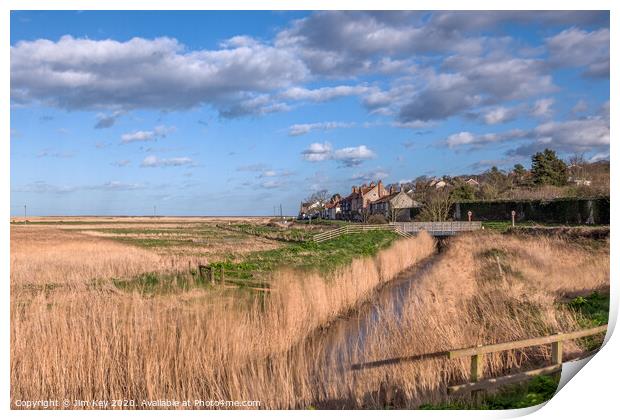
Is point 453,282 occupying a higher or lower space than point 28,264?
lower

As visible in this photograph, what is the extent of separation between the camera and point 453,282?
1490 centimetres

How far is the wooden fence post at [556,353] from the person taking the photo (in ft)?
23.9

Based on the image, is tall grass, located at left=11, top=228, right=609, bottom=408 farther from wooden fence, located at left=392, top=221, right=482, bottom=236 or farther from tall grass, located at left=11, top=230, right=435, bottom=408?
wooden fence, located at left=392, top=221, right=482, bottom=236

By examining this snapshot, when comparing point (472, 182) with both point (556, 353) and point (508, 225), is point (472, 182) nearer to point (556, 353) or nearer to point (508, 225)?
point (508, 225)

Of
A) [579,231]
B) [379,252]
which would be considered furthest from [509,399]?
[379,252]

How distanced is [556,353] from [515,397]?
988mm

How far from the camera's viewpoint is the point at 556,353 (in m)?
7.39

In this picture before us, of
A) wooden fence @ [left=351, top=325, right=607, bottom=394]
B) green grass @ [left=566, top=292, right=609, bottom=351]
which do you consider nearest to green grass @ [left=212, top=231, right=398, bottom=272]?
green grass @ [left=566, top=292, right=609, bottom=351]

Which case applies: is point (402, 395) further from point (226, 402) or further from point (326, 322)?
point (326, 322)

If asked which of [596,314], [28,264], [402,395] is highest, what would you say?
[28,264]

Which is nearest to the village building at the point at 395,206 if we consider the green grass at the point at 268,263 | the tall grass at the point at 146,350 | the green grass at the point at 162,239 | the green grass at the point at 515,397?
the green grass at the point at 268,263

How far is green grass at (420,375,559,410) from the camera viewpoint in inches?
266

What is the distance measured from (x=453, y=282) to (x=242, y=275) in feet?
19.4
